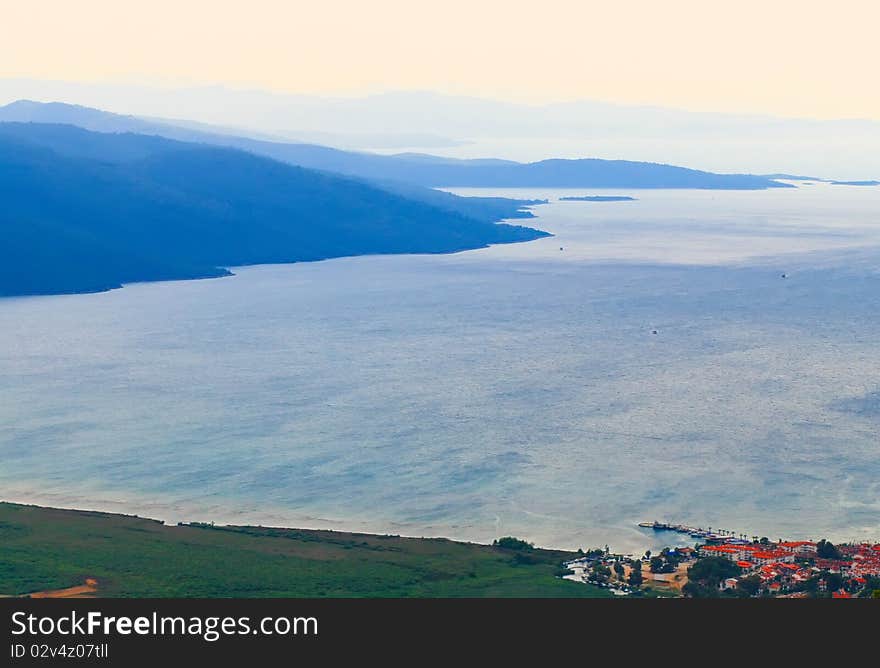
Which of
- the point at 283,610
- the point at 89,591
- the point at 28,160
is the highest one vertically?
the point at 28,160

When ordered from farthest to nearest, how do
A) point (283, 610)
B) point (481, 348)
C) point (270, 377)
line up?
1. point (481, 348)
2. point (270, 377)
3. point (283, 610)

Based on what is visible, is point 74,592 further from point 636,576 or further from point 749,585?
point 749,585

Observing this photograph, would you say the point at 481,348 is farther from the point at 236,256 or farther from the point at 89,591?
the point at 236,256

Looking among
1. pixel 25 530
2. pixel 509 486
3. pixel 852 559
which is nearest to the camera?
pixel 852 559

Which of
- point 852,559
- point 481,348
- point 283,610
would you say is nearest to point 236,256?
point 481,348

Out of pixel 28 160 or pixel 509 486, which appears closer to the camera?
pixel 509 486

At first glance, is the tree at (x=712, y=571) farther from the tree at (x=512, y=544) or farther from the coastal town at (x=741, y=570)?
the tree at (x=512, y=544)

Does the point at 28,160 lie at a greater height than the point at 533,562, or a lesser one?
greater

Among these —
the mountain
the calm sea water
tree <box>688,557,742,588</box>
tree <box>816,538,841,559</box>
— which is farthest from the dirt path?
the mountain
